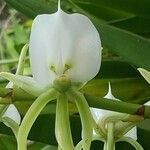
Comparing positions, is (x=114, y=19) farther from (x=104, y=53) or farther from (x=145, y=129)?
(x=145, y=129)

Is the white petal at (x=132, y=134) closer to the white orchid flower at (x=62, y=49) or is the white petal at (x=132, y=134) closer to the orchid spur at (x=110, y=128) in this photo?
the orchid spur at (x=110, y=128)

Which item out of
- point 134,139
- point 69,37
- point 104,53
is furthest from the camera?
point 104,53

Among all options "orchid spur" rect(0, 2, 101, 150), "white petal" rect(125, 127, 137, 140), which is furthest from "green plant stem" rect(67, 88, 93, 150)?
"white petal" rect(125, 127, 137, 140)

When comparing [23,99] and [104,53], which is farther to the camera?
[104,53]

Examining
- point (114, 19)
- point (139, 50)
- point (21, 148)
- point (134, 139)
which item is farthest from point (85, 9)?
point (21, 148)

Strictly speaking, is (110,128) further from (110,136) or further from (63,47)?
(63,47)

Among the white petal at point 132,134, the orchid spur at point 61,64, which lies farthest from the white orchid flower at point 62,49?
the white petal at point 132,134

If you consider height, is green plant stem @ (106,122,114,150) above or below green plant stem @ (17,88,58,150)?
below

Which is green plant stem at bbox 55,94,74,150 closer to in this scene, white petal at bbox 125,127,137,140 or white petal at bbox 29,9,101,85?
white petal at bbox 29,9,101,85
